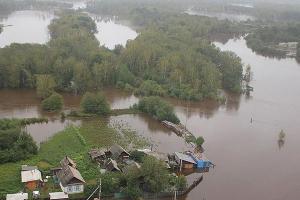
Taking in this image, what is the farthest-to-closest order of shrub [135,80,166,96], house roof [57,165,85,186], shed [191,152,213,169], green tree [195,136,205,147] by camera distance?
shrub [135,80,166,96]
green tree [195,136,205,147]
shed [191,152,213,169]
house roof [57,165,85,186]

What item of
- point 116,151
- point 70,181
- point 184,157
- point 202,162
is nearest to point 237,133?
point 202,162

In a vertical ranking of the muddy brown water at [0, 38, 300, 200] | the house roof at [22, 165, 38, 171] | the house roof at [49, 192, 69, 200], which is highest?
the house roof at [22, 165, 38, 171]

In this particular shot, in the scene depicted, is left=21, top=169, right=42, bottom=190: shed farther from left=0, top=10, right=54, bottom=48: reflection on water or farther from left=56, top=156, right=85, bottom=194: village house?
left=0, top=10, right=54, bottom=48: reflection on water

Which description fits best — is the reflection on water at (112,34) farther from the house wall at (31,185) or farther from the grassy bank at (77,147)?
the house wall at (31,185)

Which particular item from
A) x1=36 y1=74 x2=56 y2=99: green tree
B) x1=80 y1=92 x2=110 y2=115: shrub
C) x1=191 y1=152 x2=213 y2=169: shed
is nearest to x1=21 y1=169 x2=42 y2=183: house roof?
x1=191 y1=152 x2=213 y2=169: shed

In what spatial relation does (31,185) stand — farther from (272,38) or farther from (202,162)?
(272,38)

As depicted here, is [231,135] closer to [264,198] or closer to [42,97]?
[264,198]
